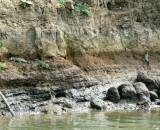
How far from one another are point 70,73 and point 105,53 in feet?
7.66

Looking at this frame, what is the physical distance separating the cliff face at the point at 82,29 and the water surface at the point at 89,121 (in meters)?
2.83

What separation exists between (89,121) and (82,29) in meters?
5.03

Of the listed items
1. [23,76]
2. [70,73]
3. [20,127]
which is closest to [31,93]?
[23,76]

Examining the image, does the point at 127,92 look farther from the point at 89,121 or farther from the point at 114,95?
the point at 89,121

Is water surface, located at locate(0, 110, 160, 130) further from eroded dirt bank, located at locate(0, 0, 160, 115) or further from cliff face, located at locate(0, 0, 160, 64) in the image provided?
cliff face, located at locate(0, 0, 160, 64)

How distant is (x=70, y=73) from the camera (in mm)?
12961

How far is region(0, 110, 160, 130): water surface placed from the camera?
9.05 metres

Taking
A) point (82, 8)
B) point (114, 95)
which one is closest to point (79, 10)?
point (82, 8)

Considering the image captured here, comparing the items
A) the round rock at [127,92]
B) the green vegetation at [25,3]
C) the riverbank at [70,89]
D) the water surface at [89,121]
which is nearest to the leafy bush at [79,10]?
the green vegetation at [25,3]

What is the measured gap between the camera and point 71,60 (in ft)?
44.7

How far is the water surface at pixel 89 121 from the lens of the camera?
9.05m

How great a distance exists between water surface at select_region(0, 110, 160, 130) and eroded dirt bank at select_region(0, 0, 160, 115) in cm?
95

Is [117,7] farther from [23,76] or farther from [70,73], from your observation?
[23,76]

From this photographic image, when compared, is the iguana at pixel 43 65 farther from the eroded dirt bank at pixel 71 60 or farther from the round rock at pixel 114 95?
the round rock at pixel 114 95
